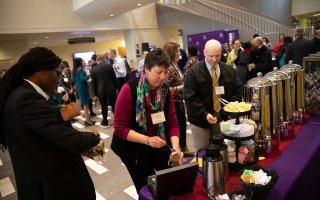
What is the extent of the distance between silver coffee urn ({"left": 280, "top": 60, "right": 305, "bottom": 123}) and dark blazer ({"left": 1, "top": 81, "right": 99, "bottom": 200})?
4.89ft

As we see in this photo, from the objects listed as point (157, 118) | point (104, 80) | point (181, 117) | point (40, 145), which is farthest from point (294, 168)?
point (104, 80)

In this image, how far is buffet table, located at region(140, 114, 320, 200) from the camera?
45.6 inches

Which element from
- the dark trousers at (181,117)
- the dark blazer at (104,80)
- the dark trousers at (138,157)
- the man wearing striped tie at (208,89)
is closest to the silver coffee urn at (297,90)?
the man wearing striped tie at (208,89)

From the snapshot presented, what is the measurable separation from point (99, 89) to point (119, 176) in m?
2.37

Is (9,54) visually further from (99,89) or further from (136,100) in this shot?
(136,100)

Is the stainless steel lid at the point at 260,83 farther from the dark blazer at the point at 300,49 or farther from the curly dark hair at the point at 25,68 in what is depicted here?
the dark blazer at the point at 300,49

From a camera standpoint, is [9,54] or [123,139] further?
[9,54]

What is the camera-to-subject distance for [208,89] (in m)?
2.08

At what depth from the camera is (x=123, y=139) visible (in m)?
1.55

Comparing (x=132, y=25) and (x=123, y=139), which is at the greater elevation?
(x=132, y=25)

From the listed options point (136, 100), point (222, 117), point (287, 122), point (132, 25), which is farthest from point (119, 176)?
point (132, 25)

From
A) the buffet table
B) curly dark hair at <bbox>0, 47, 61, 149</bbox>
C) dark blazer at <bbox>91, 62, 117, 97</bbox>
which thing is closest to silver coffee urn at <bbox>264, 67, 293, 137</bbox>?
the buffet table

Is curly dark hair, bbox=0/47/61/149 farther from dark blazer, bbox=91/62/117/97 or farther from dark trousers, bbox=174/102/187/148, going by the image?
dark blazer, bbox=91/62/117/97

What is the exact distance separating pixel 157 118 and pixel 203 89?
687 mm
